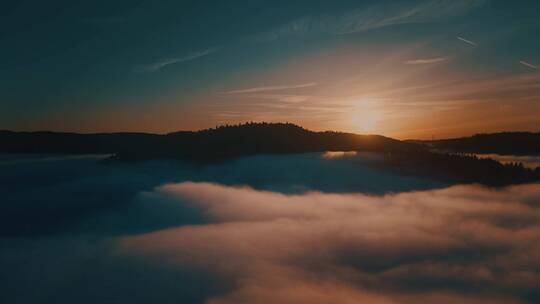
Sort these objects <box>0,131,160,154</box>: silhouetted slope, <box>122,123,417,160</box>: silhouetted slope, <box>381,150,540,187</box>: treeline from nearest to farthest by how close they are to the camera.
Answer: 1. <box>381,150,540,187</box>: treeline
2. <box>122,123,417,160</box>: silhouetted slope
3. <box>0,131,160,154</box>: silhouetted slope

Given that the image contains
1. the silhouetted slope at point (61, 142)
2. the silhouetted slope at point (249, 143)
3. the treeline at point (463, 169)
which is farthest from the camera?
the silhouetted slope at point (61, 142)

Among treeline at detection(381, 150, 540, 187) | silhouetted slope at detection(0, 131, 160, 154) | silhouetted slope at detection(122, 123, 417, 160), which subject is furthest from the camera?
silhouetted slope at detection(0, 131, 160, 154)

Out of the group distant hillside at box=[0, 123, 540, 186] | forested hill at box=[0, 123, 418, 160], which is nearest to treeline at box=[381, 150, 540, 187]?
distant hillside at box=[0, 123, 540, 186]

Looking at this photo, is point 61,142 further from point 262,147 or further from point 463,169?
point 463,169

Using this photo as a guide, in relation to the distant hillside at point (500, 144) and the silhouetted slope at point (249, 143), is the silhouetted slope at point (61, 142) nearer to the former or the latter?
the silhouetted slope at point (249, 143)

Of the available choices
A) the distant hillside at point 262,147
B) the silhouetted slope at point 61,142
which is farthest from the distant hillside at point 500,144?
the silhouetted slope at point 61,142

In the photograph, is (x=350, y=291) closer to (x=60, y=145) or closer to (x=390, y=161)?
(x=390, y=161)

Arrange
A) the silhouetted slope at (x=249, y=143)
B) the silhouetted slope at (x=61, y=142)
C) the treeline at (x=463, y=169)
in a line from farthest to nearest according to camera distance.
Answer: the silhouetted slope at (x=61, y=142) < the silhouetted slope at (x=249, y=143) < the treeline at (x=463, y=169)

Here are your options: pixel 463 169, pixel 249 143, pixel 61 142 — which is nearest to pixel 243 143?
pixel 249 143

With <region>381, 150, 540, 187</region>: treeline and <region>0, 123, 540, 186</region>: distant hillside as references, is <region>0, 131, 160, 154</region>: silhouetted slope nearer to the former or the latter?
<region>0, 123, 540, 186</region>: distant hillside

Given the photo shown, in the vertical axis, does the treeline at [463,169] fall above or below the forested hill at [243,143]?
below

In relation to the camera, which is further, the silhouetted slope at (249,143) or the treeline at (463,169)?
the silhouetted slope at (249,143)
